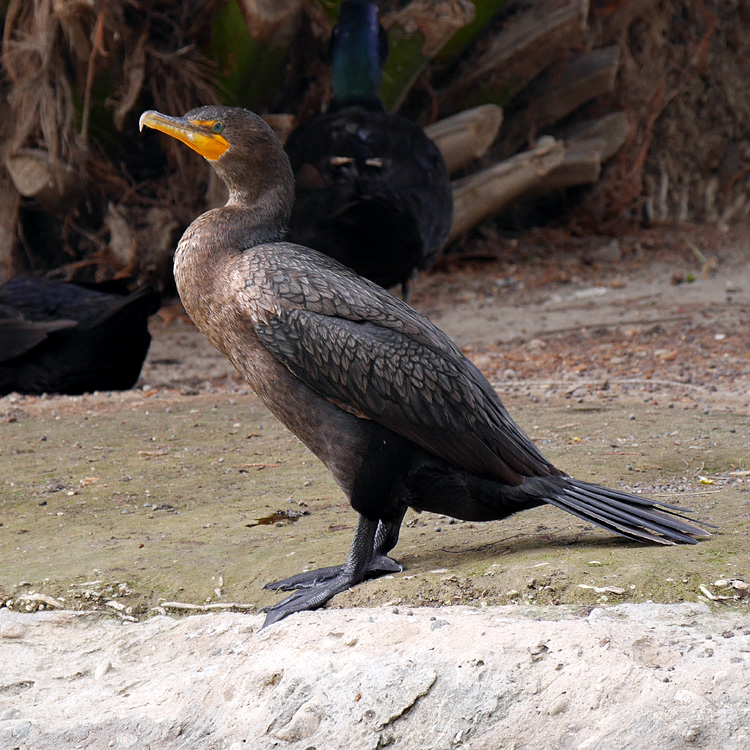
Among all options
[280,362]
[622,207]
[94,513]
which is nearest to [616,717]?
[280,362]

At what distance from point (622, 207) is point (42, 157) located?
19.1 feet

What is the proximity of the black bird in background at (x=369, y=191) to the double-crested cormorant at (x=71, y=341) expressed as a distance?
1258mm

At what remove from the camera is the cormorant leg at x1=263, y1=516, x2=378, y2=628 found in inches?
111

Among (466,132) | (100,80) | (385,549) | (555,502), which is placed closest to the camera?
(555,502)

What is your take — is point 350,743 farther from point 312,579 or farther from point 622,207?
point 622,207

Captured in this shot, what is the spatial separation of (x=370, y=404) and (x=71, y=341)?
4166 mm

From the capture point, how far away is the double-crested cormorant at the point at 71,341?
636 centimetres

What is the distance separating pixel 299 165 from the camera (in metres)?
6.68

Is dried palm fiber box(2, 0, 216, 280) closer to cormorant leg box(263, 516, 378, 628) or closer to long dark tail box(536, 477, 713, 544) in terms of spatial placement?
cormorant leg box(263, 516, 378, 628)

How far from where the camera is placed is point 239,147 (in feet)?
10.5

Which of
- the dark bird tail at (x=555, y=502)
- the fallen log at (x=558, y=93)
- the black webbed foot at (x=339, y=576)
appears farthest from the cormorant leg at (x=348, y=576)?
the fallen log at (x=558, y=93)

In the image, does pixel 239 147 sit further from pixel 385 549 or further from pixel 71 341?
pixel 71 341

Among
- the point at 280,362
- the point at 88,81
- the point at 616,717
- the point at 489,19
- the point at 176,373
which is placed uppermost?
the point at 489,19

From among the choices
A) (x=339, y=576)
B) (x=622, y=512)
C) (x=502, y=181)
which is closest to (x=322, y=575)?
(x=339, y=576)
